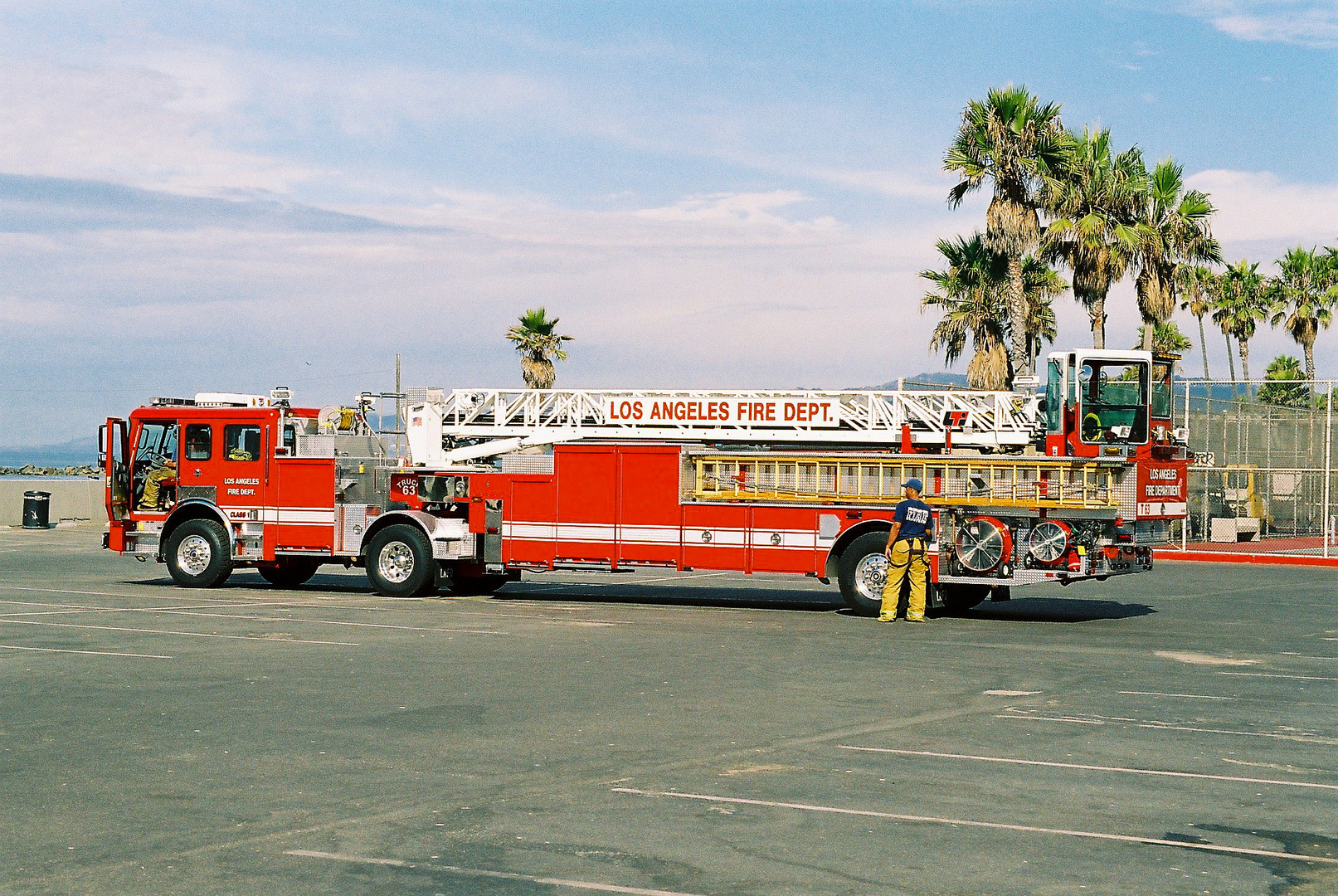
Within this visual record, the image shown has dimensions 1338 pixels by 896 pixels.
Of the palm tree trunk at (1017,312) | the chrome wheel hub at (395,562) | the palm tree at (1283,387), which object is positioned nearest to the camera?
the chrome wheel hub at (395,562)

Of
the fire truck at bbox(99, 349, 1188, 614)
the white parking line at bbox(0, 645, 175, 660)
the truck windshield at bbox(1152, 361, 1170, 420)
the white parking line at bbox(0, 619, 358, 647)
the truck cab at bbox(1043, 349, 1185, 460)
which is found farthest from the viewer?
the truck windshield at bbox(1152, 361, 1170, 420)

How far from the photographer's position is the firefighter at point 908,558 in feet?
56.9

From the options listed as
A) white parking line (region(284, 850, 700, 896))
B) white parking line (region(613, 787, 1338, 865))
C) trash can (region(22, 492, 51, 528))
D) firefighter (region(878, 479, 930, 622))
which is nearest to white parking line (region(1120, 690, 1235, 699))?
white parking line (region(613, 787, 1338, 865))

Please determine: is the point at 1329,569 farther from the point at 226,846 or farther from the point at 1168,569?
the point at 226,846

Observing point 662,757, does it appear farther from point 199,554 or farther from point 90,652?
point 199,554

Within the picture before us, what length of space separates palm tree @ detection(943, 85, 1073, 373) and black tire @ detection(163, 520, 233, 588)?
19.4 m

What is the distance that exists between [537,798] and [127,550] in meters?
16.4

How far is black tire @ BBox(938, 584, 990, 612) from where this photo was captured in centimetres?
1900

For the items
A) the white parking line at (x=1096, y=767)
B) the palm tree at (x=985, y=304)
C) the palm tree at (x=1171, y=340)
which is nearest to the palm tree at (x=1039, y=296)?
the palm tree at (x=985, y=304)

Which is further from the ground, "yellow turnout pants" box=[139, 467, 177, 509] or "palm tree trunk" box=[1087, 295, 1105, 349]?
"palm tree trunk" box=[1087, 295, 1105, 349]

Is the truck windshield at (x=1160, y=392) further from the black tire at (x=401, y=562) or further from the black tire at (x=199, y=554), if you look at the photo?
the black tire at (x=199, y=554)

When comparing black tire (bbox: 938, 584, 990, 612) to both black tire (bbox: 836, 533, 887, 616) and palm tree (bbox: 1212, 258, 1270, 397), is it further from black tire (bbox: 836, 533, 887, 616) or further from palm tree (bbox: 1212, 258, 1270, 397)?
palm tree (bbox: 1212, 258, 1270, 397)

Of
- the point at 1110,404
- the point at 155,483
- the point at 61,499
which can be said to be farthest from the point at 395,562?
the point at 61,499

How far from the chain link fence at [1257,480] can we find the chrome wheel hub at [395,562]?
17108 millimetres
